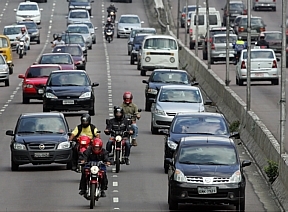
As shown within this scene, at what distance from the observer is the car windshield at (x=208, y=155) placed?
64.8 ft

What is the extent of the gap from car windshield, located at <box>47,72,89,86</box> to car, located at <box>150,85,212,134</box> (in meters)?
4.91

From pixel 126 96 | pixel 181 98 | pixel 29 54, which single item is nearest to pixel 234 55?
pixel 29 54

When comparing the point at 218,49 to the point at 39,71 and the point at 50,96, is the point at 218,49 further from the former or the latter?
the point at 50,96

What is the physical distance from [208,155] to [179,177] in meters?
0.95

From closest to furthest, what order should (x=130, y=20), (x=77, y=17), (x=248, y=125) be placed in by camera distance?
(x=248, y=125) < (x=130, y=20) < (x=77, y=17)

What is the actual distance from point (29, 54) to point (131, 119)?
44093mm

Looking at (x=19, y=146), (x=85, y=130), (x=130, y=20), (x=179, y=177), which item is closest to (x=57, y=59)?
(x=19, y=146)

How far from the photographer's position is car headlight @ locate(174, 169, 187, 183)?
19.2 metres

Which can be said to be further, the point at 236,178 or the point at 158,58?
the point at 158,58

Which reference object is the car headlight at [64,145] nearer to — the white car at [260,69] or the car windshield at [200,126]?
the car windshield at [200,126]

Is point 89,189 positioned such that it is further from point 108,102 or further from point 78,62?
point 78,62

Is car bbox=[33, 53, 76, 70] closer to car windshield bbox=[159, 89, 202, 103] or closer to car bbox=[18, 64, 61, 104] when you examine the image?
car bbox=[18, 64, 61, 104]

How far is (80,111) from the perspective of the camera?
40344 mm

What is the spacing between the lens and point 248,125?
→ 100 ft
